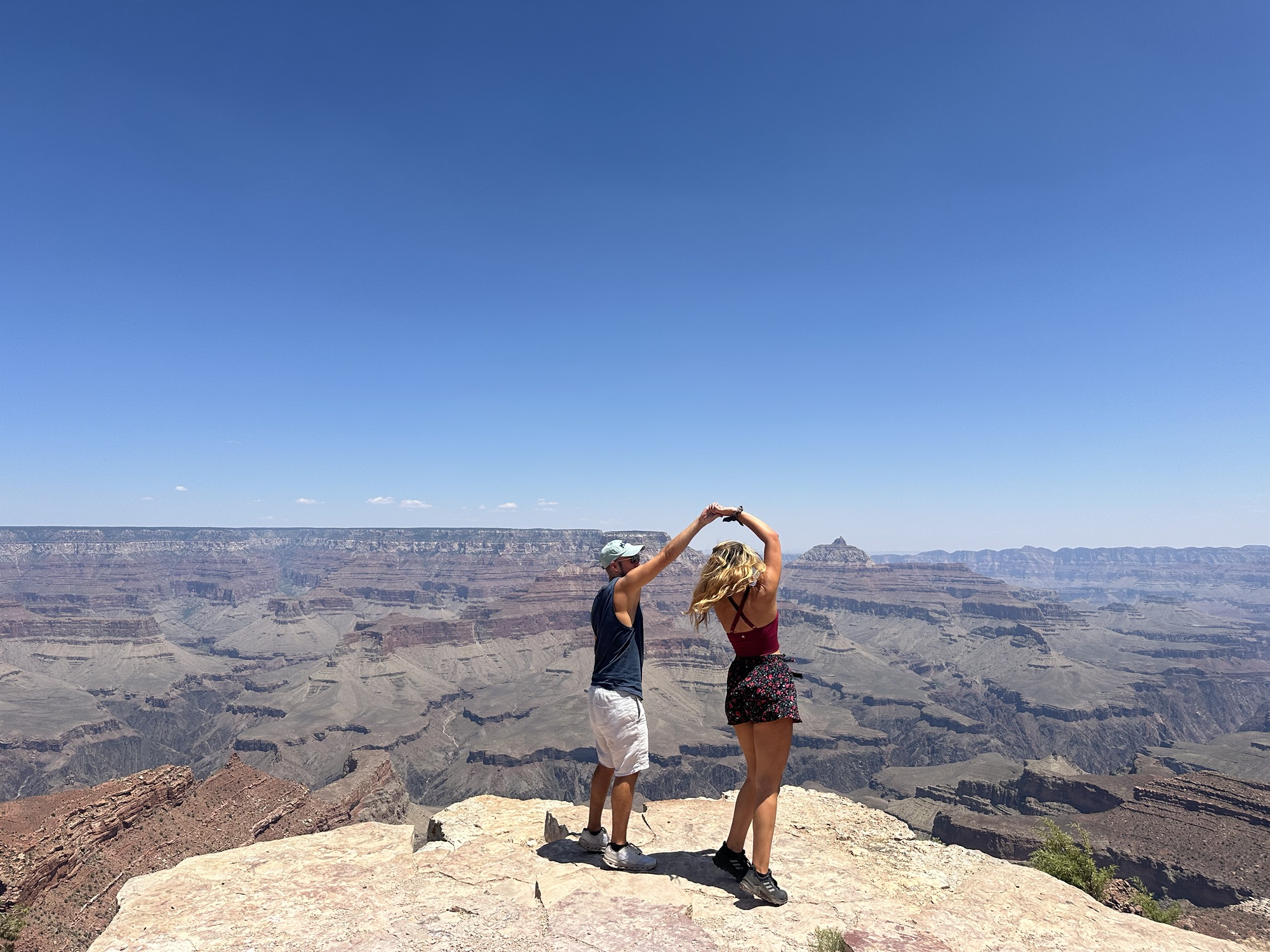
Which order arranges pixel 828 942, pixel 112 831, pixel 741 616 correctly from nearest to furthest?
pixel 828 942 < pixel 741 616 < pixel 112 831

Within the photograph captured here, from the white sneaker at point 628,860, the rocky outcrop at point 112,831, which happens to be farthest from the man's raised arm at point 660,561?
the rocky outcrop at point 112,831

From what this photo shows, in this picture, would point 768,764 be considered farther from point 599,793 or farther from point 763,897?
point 599,793

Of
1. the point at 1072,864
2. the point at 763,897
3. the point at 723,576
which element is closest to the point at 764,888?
the point at 763,897

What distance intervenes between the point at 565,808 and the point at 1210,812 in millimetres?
99520

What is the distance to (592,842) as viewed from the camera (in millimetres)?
6066

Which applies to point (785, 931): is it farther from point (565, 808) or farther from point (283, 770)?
point (283, 770)

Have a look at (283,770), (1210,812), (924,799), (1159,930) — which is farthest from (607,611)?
(283,770)

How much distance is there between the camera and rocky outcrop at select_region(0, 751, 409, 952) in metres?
26.0

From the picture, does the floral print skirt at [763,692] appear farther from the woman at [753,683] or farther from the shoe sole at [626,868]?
the shoe sole at [626,868]

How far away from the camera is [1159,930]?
5344 mm

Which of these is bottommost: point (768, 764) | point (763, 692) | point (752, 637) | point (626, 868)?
point (626, 868)

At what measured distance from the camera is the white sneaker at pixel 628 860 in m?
5.58

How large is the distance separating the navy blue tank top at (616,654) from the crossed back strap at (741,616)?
86cm

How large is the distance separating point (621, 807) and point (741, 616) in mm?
2120
